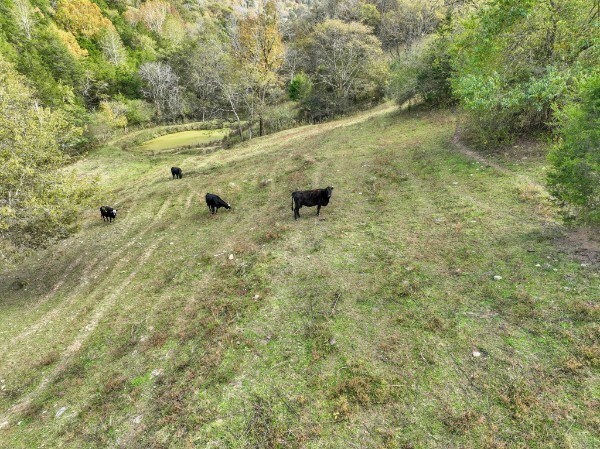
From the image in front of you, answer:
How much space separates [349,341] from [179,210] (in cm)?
1863

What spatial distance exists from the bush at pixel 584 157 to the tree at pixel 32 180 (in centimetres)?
2056

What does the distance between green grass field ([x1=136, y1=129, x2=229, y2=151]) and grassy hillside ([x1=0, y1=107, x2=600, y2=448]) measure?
102ft

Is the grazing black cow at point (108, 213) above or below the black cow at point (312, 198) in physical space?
below

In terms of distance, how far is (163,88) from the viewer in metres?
66.7

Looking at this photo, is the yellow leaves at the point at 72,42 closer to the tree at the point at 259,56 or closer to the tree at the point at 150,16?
the tree at the point at 150,16

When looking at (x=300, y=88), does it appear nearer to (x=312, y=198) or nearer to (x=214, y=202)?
(x=214, y=202)

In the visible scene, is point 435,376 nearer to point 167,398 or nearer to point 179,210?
point 167,398

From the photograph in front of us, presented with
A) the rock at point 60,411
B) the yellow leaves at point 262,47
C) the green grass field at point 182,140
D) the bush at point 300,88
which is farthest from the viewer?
the bush at point 300,88

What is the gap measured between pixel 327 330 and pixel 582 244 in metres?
9.39

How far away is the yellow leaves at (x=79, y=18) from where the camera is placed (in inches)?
3344

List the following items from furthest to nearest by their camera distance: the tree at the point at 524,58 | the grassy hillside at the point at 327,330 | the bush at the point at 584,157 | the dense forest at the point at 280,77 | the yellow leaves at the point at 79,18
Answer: the yellow leaves at the point at 79,18
the tree at the point at 524,58
the dense forest at the point at 280,77
the bush at the point at 584,157
the grassy hillside at the point at 327,330

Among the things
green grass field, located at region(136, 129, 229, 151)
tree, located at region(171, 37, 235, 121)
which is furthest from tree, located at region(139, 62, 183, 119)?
green grass field, located at region(136, 129, 229, 151)

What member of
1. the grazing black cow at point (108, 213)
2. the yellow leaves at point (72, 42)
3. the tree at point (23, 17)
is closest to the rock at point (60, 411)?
the grazing black cow at point (108, 213)

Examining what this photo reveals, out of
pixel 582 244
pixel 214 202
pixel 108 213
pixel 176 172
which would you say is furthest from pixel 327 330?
pixel 176 172
